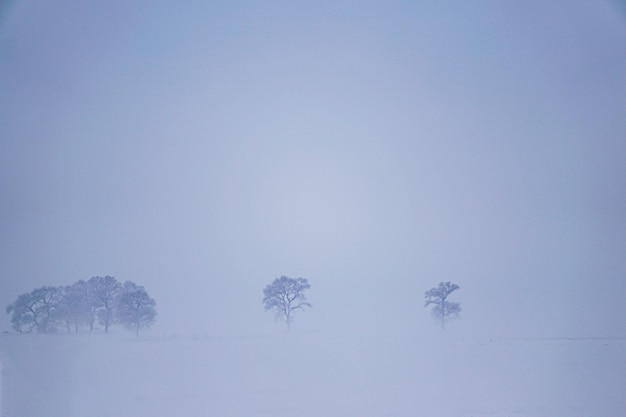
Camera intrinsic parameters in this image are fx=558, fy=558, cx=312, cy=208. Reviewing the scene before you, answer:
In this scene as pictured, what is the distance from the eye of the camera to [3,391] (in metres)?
4.52

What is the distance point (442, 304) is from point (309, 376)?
4.22 feet

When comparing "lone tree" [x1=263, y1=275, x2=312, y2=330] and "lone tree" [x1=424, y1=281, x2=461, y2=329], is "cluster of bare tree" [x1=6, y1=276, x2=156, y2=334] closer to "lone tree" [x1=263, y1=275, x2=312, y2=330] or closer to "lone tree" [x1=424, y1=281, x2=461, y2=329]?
"lone tree" [x1=263, y1=275, x2=312, y2=330]

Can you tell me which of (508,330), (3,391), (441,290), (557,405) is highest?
(441,290)

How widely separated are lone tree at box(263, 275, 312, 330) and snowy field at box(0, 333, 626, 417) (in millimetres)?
259

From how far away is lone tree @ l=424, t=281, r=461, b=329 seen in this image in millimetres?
4789

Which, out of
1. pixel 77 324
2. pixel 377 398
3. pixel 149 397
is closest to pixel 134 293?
pixel 77 324

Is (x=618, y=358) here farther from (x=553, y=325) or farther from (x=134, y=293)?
(x=134, y=293)

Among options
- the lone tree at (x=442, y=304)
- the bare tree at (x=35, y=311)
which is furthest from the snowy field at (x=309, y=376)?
the lone tree at (x=442, y=304)

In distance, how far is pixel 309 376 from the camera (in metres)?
4.65

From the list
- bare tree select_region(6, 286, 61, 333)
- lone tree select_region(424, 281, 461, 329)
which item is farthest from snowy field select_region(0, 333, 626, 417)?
lone tree select_region(424, 281, 461, 329)

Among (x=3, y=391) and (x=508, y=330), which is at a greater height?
(x=508, y=330)

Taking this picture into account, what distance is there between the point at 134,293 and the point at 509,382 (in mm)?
3227

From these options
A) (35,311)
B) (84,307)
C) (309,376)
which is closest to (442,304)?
(309,376)

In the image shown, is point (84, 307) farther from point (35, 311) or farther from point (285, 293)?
point (285, 293)
